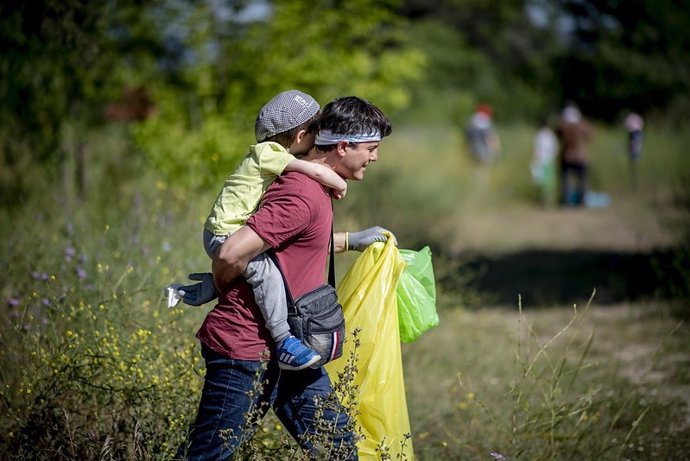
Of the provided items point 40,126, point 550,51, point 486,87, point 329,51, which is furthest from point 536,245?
point 486,87

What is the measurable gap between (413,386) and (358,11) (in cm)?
532

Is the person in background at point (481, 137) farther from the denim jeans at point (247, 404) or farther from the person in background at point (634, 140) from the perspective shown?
the denim jeans at point (247, 404)

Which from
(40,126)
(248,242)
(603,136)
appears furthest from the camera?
(603,136)

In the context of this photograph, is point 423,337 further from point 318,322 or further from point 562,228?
point 562,228

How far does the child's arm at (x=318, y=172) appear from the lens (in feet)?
8.62

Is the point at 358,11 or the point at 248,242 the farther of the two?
the point at 358,11

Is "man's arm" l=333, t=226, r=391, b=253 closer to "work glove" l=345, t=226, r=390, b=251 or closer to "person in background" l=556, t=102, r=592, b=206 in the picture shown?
"work glove" l=345, t=226, r=390, b=251

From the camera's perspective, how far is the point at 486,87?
34188 millimetres

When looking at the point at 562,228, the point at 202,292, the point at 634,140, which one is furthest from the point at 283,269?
the point at 634,140

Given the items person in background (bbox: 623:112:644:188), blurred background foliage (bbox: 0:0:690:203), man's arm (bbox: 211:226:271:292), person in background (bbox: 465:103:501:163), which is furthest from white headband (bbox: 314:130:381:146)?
person in background (bbox: 623:112:644:188)

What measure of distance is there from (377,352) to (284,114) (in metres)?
0.93

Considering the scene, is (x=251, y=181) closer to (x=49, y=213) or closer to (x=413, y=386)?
(x=413, y=386)

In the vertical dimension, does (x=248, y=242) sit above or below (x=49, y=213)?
above

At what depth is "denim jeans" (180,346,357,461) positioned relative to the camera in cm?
264
